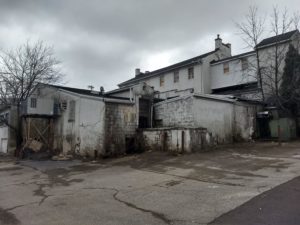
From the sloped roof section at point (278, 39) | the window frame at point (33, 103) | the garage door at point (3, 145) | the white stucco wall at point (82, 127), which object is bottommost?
the garage door at point (3, 145)

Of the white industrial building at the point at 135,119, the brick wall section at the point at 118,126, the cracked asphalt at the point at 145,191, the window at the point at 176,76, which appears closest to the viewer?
the cracked asphalt at the point at 145,191

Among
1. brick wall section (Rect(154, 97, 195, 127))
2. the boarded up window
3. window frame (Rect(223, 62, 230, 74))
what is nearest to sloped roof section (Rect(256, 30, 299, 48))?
window frame (Rect(223, 62, 230, 74))

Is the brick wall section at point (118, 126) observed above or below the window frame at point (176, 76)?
below

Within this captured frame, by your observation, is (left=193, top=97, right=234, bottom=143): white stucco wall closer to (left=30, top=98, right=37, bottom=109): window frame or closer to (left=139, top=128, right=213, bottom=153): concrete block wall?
(left=139, top=128, right=213, bottom=153): concrete block wall

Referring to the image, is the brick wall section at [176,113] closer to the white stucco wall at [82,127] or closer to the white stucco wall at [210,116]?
the white stucco wall at [210,116]

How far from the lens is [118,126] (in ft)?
60.6

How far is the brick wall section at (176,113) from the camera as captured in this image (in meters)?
18.0

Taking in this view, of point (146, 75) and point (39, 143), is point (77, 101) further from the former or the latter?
point (146, 75)

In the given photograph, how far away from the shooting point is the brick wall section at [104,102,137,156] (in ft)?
58.7

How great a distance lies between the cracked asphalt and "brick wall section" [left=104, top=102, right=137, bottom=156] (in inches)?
167

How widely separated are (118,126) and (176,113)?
147 inches

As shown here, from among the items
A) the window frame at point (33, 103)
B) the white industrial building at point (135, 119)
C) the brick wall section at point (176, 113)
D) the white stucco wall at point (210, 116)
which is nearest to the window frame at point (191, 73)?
the white industrial building at point (135, 119)

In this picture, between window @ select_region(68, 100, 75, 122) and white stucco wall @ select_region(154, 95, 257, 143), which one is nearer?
white stucco wall @ select_region(154, 95, 257, 143)

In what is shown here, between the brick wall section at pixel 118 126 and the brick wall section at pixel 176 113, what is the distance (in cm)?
204
